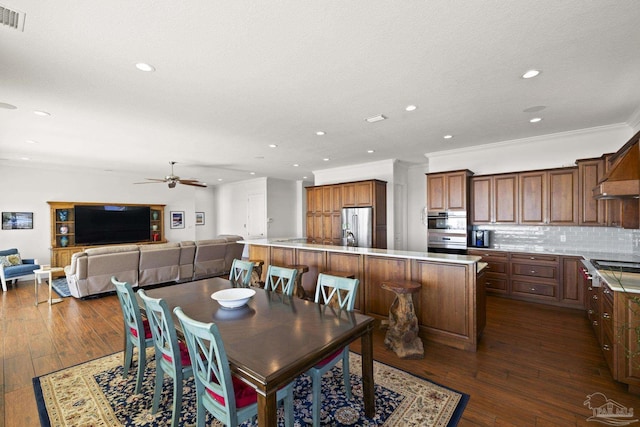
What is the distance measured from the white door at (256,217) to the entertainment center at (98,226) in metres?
2.81

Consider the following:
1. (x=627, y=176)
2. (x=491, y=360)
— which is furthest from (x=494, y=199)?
(x=491, y=360)

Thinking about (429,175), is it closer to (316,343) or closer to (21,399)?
(316,343)

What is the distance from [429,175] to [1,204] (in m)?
9.72

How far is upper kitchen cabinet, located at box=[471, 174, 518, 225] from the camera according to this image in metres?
4.88

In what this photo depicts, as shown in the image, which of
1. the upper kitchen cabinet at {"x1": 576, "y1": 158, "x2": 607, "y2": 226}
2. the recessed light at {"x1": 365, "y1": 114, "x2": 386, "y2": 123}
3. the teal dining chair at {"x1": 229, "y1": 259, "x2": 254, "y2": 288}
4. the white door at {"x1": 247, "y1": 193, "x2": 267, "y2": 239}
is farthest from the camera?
the white door at {"x1": 247, "y1": 193, "x2": 267, "y2": 239}

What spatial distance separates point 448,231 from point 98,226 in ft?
30.2

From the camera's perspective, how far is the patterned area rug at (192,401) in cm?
204

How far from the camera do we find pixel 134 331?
2533mm

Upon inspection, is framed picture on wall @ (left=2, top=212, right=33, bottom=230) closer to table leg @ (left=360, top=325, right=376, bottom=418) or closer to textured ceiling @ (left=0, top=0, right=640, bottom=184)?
textured ceiling @ (left=0, top=0, right=640, bottom=184)

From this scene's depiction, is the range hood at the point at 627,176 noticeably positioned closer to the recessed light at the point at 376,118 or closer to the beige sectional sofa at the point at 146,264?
the recessed light at the point at 376,118

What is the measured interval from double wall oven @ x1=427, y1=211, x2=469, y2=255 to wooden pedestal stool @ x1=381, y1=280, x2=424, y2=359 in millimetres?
2699

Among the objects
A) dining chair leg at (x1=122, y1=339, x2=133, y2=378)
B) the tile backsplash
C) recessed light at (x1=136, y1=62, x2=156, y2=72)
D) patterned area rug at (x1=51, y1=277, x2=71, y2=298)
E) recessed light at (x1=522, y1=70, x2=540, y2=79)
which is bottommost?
patterned area rug at (x1=51, y1=277, x2=71, y2=298)

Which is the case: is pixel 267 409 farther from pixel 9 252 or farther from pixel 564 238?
pixel 9 252
